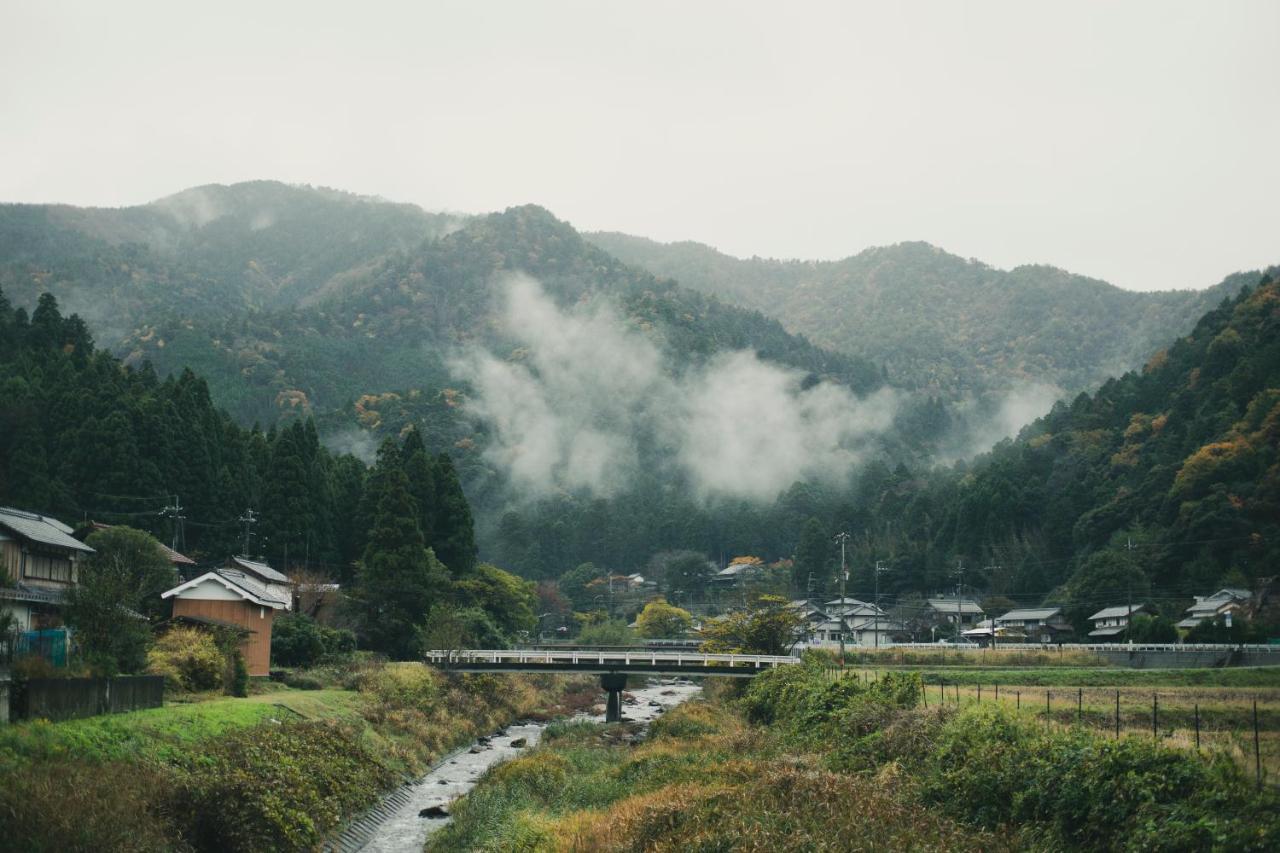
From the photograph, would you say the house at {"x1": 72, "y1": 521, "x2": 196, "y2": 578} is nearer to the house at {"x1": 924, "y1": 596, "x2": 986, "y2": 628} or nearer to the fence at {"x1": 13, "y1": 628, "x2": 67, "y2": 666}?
the fence at {"x1": 13, "y1": 628, "x2": 67, "y2": 666}

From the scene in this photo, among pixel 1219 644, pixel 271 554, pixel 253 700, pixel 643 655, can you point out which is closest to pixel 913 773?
pixel 253 700

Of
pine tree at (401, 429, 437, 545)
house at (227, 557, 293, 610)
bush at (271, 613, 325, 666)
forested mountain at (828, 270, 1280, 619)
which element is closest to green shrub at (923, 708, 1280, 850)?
bush at (271, 613, 325, 666)

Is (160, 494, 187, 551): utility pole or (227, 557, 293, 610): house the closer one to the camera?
(227, 557, 293, 610): house

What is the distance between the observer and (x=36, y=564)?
1599 inches

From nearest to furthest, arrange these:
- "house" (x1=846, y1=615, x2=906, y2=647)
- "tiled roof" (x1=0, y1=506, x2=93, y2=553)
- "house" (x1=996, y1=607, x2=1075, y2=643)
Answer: "tiled roof" (x1=0, y1=506, x2=93, y2=553)
"house" (x1=996, y1=607, x2=1075, y2=643)
"house" (x1=846, y1=615, x2=906, y2=647)

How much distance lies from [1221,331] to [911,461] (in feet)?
323

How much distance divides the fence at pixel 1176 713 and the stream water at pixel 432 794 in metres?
14.1

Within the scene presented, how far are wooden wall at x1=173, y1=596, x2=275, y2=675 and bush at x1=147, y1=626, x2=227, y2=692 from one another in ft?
13.0

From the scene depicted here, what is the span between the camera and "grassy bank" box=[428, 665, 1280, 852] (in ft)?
54.2

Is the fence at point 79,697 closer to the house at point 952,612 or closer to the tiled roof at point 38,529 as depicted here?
the tiled roof at point 38,529

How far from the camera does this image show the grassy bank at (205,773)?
1952 centimetres

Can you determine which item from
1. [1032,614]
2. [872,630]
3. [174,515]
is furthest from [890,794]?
[872,630]

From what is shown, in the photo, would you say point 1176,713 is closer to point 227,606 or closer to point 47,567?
point 227,606

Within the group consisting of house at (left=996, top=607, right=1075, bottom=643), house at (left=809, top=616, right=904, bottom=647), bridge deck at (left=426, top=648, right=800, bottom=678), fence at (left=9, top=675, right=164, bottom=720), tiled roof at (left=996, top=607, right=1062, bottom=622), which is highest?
fence at (left=9, top=675, right=164, bottom=720)
